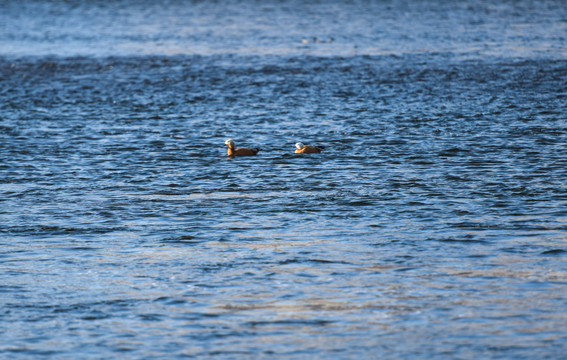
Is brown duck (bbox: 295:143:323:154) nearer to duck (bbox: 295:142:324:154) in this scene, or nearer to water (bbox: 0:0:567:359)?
duck (bbox: 295:142:324:154)

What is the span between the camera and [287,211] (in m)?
14.0

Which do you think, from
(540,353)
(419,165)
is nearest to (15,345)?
(540,353)

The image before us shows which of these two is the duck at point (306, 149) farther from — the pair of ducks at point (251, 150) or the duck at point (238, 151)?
the duck at point (238, 151)

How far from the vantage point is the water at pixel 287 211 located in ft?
31.3

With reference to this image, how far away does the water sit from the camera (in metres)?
9.53

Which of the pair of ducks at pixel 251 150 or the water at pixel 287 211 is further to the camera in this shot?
the pair of ducks at pixel 251 150

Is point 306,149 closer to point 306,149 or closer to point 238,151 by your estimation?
point 306,149

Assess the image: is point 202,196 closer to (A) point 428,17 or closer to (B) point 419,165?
(B) point 419,165

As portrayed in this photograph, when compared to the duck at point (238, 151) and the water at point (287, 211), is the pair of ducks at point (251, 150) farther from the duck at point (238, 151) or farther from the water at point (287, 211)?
the water at point (287, 211)

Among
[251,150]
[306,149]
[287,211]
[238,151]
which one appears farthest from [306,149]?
[287,211]

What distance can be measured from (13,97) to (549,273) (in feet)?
63.0

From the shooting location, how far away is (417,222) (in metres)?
13.2

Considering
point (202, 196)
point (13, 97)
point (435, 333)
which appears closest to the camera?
point (435, 333)

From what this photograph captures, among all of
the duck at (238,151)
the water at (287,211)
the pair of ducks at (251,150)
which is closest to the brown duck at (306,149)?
→ the pair of ducks at (251,150)
